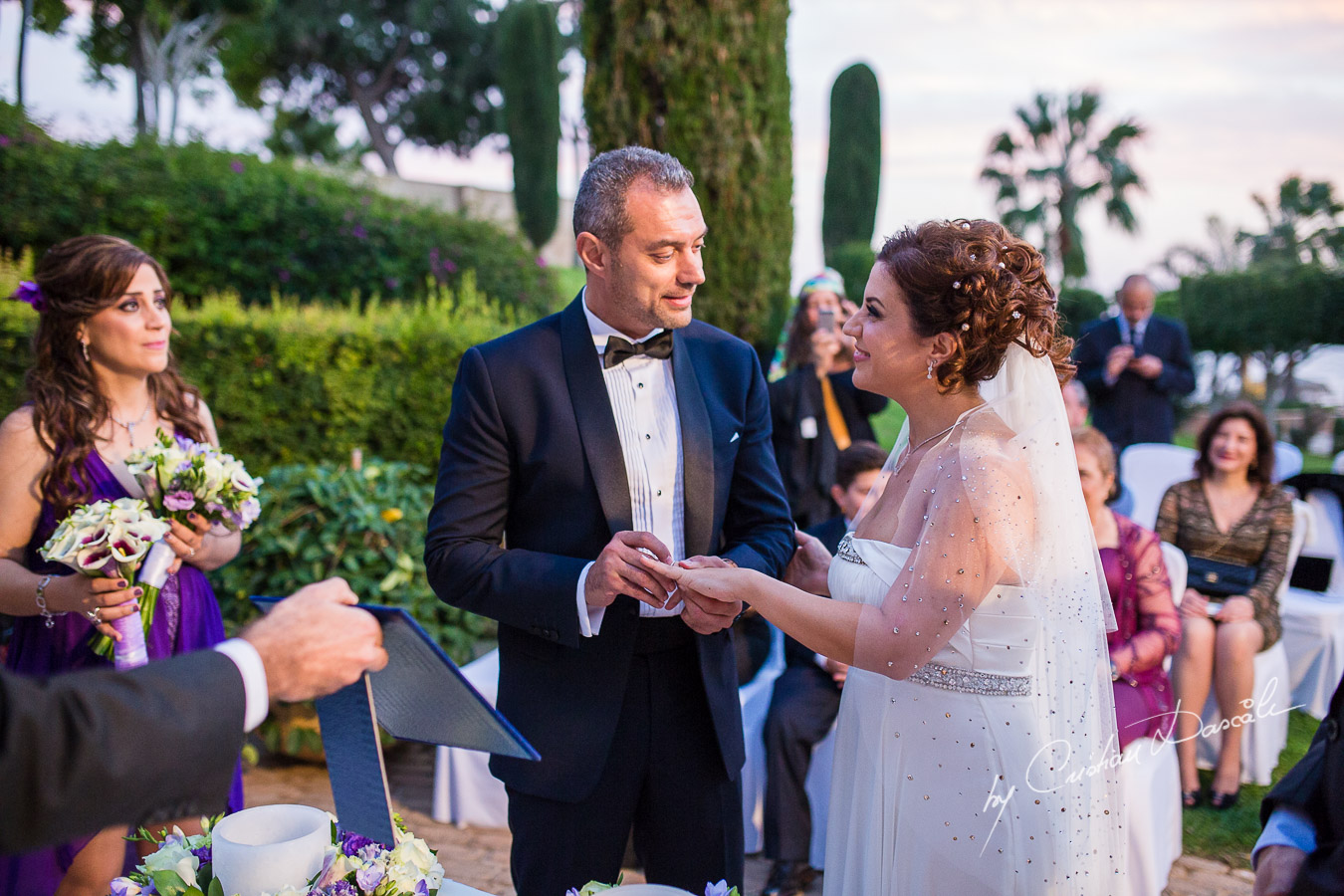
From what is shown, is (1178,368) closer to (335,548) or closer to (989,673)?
(989,673)

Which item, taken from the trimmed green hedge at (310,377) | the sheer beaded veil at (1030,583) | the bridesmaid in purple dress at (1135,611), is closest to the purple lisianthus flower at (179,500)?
the sheer beaded veil at (1030,583)

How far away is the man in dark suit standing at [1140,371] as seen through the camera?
22.9ft

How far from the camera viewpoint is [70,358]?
9.07 ft

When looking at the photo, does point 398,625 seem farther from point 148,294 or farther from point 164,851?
point 148,294

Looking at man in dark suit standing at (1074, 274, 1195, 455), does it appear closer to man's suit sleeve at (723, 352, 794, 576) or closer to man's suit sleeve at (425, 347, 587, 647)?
man's suit sleeve at (723, 352, 794, 576)

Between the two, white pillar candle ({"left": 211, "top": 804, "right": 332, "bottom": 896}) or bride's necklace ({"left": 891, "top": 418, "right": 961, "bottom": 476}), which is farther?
bride's necklace ({"left": 891, "top": 418, "right": 961, "bottom": 476})

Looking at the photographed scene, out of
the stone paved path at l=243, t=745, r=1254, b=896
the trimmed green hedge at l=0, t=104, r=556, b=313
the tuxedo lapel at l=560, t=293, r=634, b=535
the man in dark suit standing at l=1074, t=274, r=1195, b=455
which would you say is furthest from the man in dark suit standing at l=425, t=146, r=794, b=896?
the trimmed green hedge at l=0, t=104, r=556, b=313

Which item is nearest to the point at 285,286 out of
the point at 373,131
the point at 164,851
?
the point at 164,851

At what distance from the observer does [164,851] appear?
5.63 ft

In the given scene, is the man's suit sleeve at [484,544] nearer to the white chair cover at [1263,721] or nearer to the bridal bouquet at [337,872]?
the bridal bouquet at [337,872]

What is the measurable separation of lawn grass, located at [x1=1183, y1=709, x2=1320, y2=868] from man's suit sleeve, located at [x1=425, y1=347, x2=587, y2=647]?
11.1ft

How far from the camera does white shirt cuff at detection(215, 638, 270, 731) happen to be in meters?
1.33

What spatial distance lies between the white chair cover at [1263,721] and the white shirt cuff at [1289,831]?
3.19 m

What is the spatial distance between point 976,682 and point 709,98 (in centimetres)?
481
